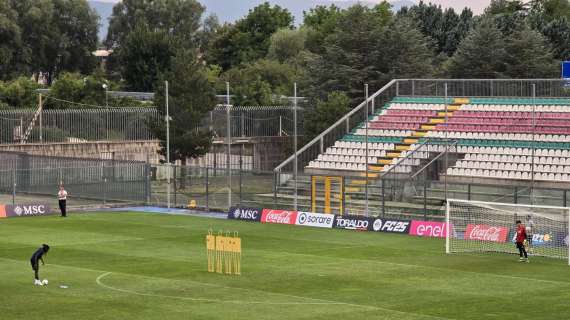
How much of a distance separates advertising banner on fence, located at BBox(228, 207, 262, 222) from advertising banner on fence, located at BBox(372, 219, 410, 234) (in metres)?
7.32

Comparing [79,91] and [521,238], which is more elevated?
[79,91]

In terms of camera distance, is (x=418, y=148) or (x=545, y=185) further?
(x=418, y=148)

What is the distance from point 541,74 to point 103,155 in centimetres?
2970

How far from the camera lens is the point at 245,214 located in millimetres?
59625

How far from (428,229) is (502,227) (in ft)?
15.1

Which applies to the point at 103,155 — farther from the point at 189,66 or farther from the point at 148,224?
the point at 148,224

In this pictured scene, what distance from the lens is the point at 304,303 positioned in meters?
33.9

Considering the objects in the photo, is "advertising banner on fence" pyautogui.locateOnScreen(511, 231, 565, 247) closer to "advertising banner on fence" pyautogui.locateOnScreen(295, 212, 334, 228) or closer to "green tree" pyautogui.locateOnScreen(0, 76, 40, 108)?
"advertising banner on fence" pyautogui.locateOnScreen(295, 212, 334, 228)

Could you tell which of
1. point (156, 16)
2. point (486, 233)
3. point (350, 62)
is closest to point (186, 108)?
point (350, 62)

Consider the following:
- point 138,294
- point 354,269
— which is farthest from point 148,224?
point 138,294

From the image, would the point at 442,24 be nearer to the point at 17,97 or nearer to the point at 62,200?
the point at 17,97

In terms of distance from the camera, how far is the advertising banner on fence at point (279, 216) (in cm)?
5744

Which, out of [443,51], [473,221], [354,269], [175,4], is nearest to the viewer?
[354,269]

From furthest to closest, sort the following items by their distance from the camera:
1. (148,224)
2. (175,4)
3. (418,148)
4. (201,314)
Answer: (175,4) < (418,148) < (148,224) < (201,314)
